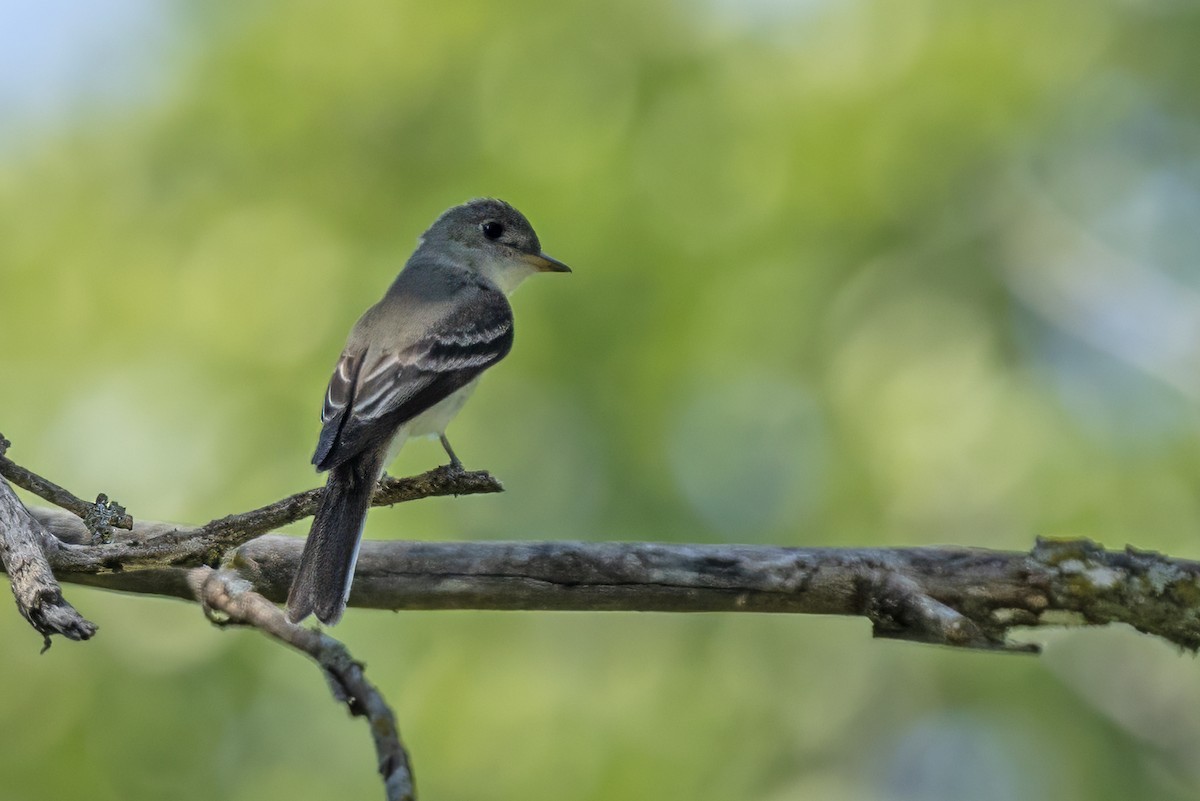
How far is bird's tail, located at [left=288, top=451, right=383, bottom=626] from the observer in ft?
16.3

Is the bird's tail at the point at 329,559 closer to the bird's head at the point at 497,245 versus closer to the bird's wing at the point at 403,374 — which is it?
the bird's wing at the point at 403,374

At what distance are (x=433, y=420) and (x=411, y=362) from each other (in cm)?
41

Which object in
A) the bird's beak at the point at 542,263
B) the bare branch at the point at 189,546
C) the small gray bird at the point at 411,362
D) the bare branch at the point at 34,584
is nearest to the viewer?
the bare branch at the point at 34,584

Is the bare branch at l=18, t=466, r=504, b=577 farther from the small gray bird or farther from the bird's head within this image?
the bird's head

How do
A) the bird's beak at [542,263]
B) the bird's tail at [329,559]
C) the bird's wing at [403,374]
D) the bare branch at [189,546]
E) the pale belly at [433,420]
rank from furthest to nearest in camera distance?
1. the bird's beak at [542,263]
2. the pale belly at [433,420]
3. the bird's wing at [403,374]
4. the bird's tail at [329,559]
5. the bare branch at [189,546]

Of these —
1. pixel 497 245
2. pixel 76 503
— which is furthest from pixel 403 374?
pixel 76 503

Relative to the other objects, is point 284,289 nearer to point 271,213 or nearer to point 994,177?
point 271,213

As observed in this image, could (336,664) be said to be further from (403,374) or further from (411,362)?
(411,362)

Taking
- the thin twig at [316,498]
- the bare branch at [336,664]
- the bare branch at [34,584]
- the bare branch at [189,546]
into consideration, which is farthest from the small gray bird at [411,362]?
the bare branch at [336,664]

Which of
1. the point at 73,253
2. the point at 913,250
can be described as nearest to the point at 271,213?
the point at 73,253

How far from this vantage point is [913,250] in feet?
37.6

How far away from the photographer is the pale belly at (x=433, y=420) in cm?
662

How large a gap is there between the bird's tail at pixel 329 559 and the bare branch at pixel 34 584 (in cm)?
99

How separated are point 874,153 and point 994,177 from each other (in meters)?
1.32
